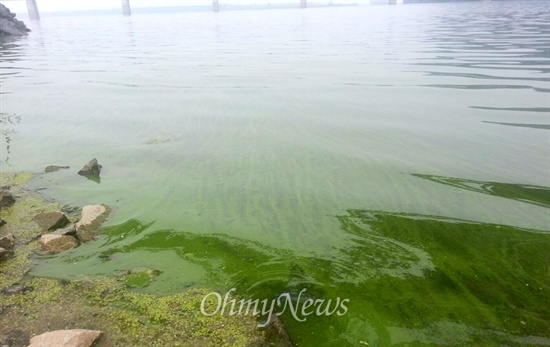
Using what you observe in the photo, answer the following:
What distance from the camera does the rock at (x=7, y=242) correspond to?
3.74m

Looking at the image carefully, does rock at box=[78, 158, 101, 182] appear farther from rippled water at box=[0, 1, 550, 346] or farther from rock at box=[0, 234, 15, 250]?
rock at box=[0, 234, 15, 250]

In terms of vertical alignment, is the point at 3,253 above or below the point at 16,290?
above

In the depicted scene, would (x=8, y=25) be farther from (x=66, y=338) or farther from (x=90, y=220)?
(x=66, y=338)

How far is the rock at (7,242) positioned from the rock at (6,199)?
967 millimetres

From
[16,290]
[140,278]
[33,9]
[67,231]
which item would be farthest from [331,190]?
[33,9]

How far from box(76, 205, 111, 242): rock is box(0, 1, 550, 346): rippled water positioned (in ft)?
0.47

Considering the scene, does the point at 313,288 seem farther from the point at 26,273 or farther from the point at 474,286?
the point at 26,273

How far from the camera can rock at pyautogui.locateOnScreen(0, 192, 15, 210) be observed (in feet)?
15.2

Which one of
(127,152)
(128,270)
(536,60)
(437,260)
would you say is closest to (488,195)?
(437,260)

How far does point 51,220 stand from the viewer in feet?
13.8

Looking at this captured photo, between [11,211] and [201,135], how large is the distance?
12.0 feet

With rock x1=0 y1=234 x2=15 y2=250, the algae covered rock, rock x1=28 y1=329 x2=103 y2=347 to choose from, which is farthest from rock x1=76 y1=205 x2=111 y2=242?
rock x1=28 y1=329 x2=103 y2=347

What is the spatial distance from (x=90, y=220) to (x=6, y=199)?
1.31 meters

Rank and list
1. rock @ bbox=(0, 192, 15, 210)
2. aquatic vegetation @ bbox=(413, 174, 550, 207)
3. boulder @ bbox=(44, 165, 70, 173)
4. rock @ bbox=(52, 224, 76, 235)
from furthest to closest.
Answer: boulder @ bbox=(44, 165, 70, 173) → aquatic vegetation @ bbox=(413, 174, 550, 207) → rock @ bbox=(0, 192, 15, 210) → rock @ bbox=(52, 224, 76, 235)
